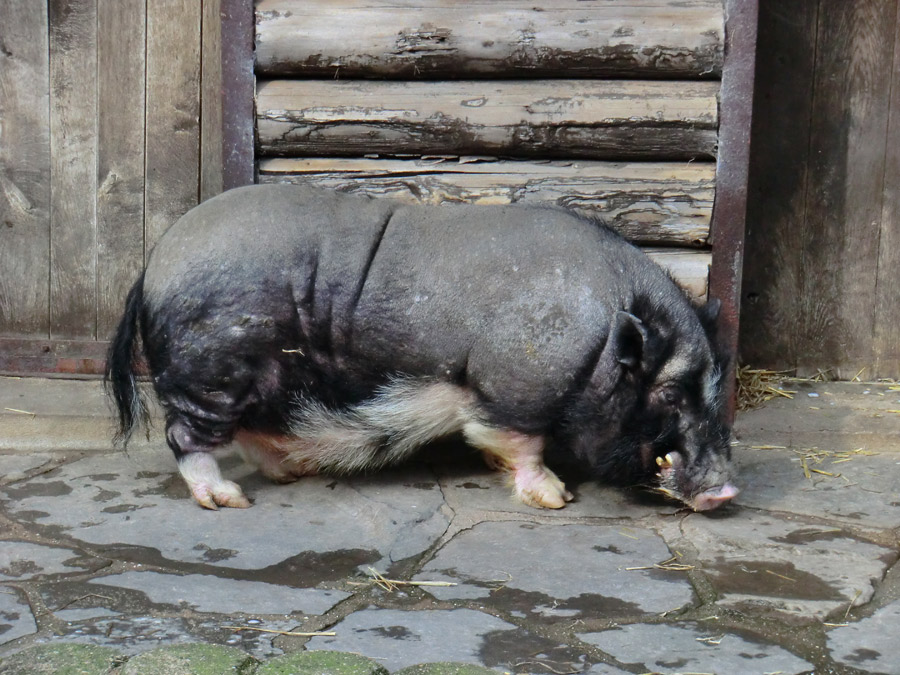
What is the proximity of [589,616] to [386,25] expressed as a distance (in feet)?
8.47

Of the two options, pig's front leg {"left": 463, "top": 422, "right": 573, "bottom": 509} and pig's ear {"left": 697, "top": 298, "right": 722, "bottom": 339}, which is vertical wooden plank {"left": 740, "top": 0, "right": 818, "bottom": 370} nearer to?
pig's ear {"left": 697, "top": 298, "right": 722, "bottom": 339}

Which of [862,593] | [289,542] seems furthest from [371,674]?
[862,593]

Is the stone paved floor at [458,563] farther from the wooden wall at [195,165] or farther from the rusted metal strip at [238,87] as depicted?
the rusted metal strip at [238,87]

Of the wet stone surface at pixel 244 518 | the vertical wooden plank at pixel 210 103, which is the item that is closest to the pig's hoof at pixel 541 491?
the wet stone surface at pixel 244 518

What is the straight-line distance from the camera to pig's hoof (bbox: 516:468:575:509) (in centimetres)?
395

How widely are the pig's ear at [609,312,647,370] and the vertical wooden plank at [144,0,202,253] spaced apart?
8.07 ft

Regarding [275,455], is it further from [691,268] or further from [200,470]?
[691,268]

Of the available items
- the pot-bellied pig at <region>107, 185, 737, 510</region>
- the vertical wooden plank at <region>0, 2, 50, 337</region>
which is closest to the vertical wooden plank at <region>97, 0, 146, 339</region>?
the vertical wooden plank at <region>0, 2, 50, 337</region>

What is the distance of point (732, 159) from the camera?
439cm

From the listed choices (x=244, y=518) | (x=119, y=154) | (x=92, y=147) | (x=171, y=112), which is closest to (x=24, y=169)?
(x=92, y=147)

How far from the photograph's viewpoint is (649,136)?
4.41 meters

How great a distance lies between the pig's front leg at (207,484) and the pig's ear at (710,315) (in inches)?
70.0

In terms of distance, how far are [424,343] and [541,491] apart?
687 millimetres

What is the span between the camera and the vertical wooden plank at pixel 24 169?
5.17 metres
